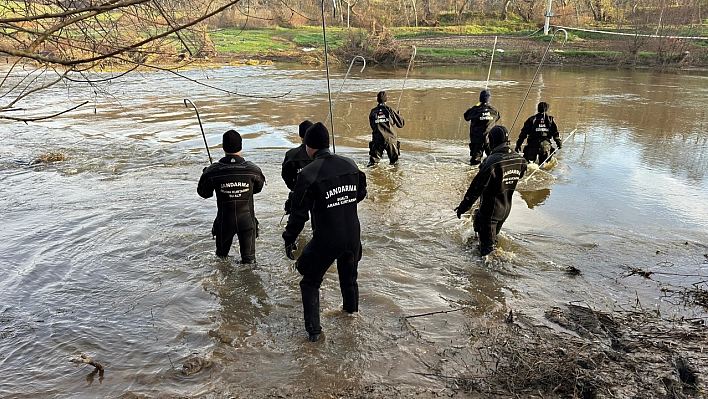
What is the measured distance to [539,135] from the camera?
984 cm

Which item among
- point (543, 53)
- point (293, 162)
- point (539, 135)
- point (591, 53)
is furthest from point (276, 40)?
point (293, 162)

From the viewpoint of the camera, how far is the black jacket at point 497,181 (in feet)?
18.5

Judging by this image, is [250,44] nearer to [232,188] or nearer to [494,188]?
[232,188]

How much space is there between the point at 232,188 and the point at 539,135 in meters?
6.97

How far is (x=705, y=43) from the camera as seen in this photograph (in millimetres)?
34062

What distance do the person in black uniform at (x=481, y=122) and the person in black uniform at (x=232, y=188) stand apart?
6263mm

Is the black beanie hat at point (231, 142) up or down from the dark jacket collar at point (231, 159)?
up

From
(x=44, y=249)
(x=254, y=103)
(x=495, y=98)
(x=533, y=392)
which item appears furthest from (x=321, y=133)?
(x=495, y=98)

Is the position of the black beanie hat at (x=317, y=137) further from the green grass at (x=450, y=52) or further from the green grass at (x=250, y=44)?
the green grass at (x=250, y=44)

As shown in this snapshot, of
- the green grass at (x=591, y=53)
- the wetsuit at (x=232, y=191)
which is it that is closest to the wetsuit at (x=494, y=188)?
the wetsuit at (x=232, y=191)

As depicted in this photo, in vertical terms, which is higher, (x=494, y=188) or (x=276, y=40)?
(x=276, y=40)

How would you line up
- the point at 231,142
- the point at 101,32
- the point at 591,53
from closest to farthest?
the point at 101,32 → the point at 231,142 → the point at 591,53

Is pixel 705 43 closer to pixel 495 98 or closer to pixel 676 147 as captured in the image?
pixel 495 98

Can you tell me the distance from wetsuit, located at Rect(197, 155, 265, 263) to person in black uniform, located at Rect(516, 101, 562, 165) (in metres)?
6.23
